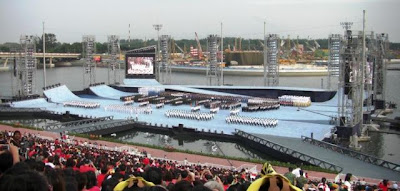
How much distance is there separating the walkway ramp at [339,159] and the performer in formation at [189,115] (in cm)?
708

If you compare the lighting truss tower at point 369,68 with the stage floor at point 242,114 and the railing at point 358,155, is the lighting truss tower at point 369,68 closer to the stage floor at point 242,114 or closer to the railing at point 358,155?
the stage floor at point 242,114

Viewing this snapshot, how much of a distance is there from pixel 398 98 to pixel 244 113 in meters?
26.6

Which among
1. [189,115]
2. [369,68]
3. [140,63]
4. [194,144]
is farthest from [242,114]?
[140,63]

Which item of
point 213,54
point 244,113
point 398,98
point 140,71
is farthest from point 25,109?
point 398,98

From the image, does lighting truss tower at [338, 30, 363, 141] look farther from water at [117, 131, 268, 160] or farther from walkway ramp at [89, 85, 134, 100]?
walkway ramp at [89, 85, 134, 100]

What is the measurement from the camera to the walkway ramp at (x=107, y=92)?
47463 millimetres

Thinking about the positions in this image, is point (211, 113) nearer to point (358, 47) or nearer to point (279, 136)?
point (279, 136)

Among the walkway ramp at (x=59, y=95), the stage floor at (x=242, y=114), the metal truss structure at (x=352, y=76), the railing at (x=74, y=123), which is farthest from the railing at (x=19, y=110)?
the metal truss structure at (x=352, y=76)

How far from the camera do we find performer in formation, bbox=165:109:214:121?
33.2 meters

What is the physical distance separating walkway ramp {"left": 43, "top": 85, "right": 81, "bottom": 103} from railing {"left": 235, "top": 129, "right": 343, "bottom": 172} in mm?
22046

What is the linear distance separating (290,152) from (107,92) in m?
30.4

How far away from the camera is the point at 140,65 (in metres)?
50.8

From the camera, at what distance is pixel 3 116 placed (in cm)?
3712

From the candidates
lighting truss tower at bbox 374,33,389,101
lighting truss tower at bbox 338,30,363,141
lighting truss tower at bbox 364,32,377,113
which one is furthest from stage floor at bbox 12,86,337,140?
lighting truss tower at bbox 374,33,389,101
